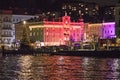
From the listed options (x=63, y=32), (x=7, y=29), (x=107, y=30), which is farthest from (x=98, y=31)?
(x=7, y=29)

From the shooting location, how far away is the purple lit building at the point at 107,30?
13988 cm

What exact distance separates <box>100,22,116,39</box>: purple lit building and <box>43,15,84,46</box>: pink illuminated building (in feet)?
22.1

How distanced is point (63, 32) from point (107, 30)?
12.3 m

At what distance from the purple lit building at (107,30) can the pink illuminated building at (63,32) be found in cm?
673

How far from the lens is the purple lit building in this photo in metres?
140

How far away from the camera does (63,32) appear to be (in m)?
146

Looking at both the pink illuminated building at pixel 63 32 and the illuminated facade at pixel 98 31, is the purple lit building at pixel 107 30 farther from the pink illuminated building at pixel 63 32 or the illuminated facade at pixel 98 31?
the pink illuminated building at pixel 63 32

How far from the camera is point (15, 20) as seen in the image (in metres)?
154

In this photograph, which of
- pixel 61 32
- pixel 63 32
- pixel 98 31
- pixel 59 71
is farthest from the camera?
pixel 98 31

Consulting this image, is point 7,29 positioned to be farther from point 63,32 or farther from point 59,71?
point 59,71

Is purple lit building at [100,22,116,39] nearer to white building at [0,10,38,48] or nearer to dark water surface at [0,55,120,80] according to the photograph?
white building at [0,10,38,48]

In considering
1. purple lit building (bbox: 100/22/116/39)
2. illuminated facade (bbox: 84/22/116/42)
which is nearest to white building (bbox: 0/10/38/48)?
illuminated facade (bbox: 84/22/116/42)

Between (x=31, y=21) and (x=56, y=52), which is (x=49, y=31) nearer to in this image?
(x=31, y=21)

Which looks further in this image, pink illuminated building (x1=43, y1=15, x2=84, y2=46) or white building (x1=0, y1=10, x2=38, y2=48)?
white building (x1=0, y1=10, x2=38, y2=48)
